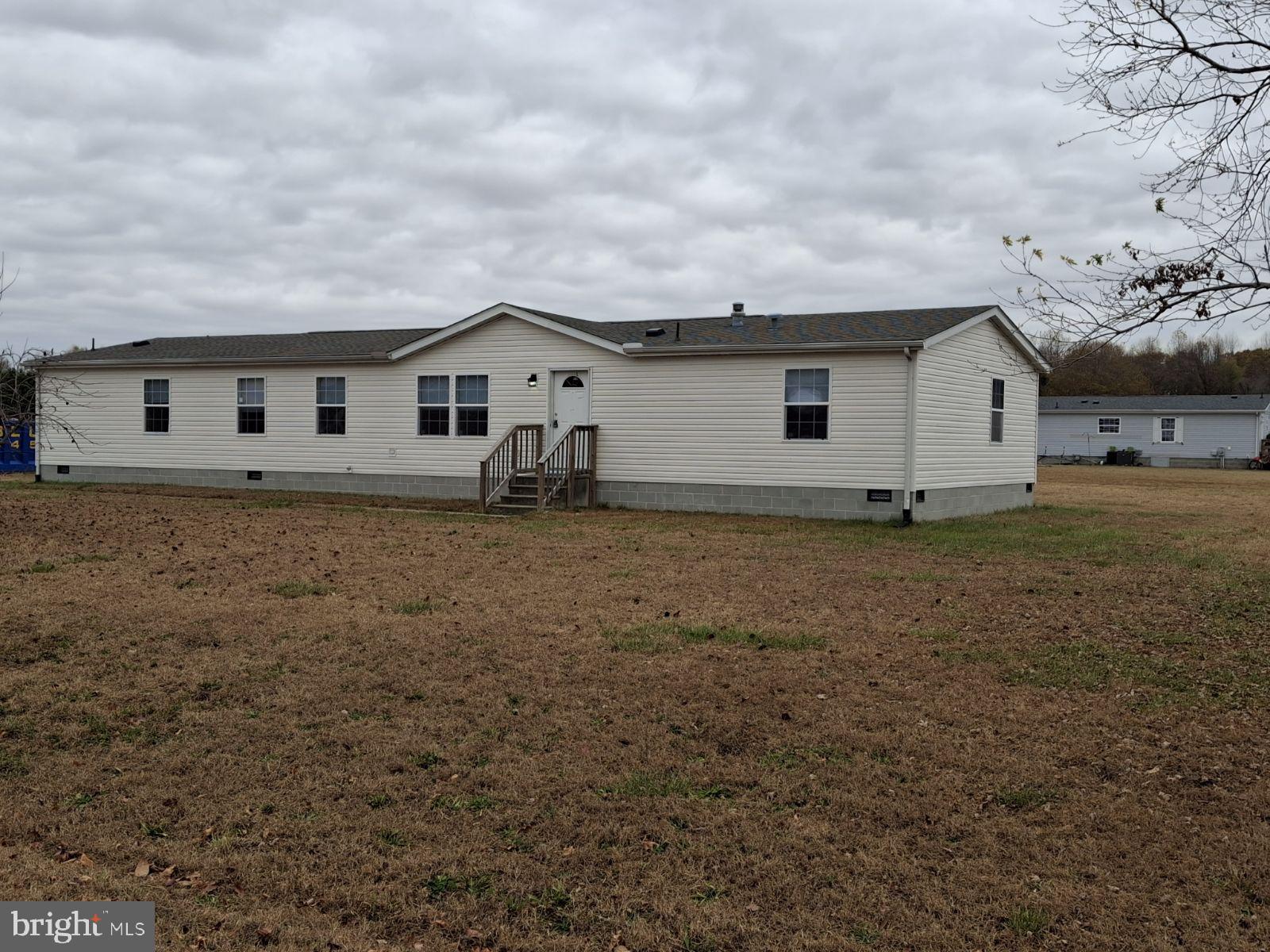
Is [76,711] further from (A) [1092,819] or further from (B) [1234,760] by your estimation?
(B) [1234,760]

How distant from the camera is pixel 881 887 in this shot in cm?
364

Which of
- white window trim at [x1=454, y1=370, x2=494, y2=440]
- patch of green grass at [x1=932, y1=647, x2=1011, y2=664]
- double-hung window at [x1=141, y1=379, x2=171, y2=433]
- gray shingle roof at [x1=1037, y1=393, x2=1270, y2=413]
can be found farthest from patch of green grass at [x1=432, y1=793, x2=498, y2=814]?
gray shingle roof at [x1=1037, y1=393, x2=1270, y2=413]

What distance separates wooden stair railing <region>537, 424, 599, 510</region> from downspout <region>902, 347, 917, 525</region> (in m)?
5.70

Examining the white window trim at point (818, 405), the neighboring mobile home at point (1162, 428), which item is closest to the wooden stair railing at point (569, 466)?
the white window trim at point (818, 405)

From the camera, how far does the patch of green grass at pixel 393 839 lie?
3.96 meters

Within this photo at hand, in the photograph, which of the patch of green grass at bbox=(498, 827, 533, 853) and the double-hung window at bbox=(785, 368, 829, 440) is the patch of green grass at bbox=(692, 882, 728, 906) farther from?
the double-hung window at bbox=(785, 368, 829, 440)

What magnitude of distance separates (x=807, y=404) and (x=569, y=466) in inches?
173

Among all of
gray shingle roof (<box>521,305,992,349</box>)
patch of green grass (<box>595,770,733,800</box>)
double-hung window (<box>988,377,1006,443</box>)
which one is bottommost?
patch of green grass (<box>595,770,733,800</box>)

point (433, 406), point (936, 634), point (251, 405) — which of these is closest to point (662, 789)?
point (936, 634)

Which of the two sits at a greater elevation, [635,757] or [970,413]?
[970,413]

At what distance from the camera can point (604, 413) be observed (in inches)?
725

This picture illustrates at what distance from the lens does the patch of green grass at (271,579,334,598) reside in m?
8.87

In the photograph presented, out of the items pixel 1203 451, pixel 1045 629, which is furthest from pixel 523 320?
pixel 1203 451

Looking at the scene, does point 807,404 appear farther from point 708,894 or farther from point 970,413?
point 708,894
